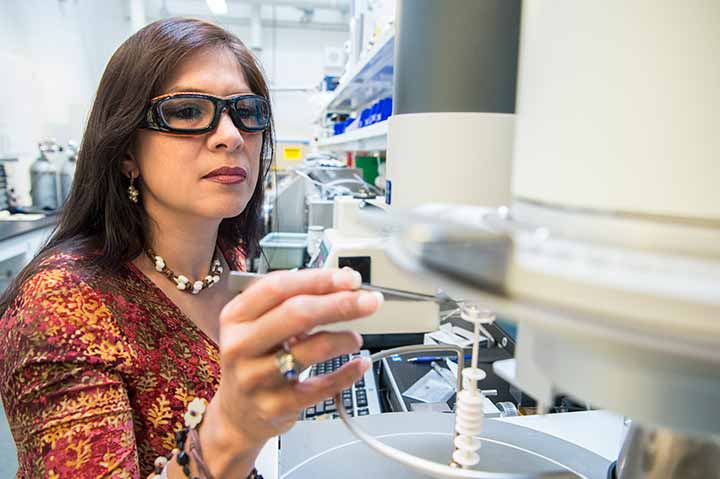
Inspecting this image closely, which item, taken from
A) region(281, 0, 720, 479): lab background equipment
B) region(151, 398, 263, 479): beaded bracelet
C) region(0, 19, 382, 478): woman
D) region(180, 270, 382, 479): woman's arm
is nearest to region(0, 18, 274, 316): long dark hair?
region(0, 19, 382, 478): woman

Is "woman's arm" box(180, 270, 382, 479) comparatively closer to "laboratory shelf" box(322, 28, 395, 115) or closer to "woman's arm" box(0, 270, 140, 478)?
"woman's arm" box(0, 270, 140, 478)

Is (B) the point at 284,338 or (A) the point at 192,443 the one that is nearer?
(B) the point at 284,338

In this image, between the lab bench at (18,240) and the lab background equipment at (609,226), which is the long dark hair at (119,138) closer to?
the lab background equipment at (609,226)

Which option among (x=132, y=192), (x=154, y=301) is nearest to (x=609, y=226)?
(x=154, y=301)

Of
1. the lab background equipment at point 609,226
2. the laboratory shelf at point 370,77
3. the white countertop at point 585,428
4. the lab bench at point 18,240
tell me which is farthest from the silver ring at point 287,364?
the lab bench at point 18,240

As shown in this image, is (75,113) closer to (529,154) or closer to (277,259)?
(277,259)

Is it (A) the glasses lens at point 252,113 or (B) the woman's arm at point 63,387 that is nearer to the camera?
(B) the woman's arm at point 63,387

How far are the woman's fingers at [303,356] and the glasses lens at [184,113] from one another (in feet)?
2.07

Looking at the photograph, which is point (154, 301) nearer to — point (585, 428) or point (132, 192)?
point (132, 192)

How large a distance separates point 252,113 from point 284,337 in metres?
0.70

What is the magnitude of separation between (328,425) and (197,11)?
777cm

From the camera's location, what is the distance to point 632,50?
27 cm

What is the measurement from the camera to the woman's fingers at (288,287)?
426 millimetres

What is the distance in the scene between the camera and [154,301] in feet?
3.25
